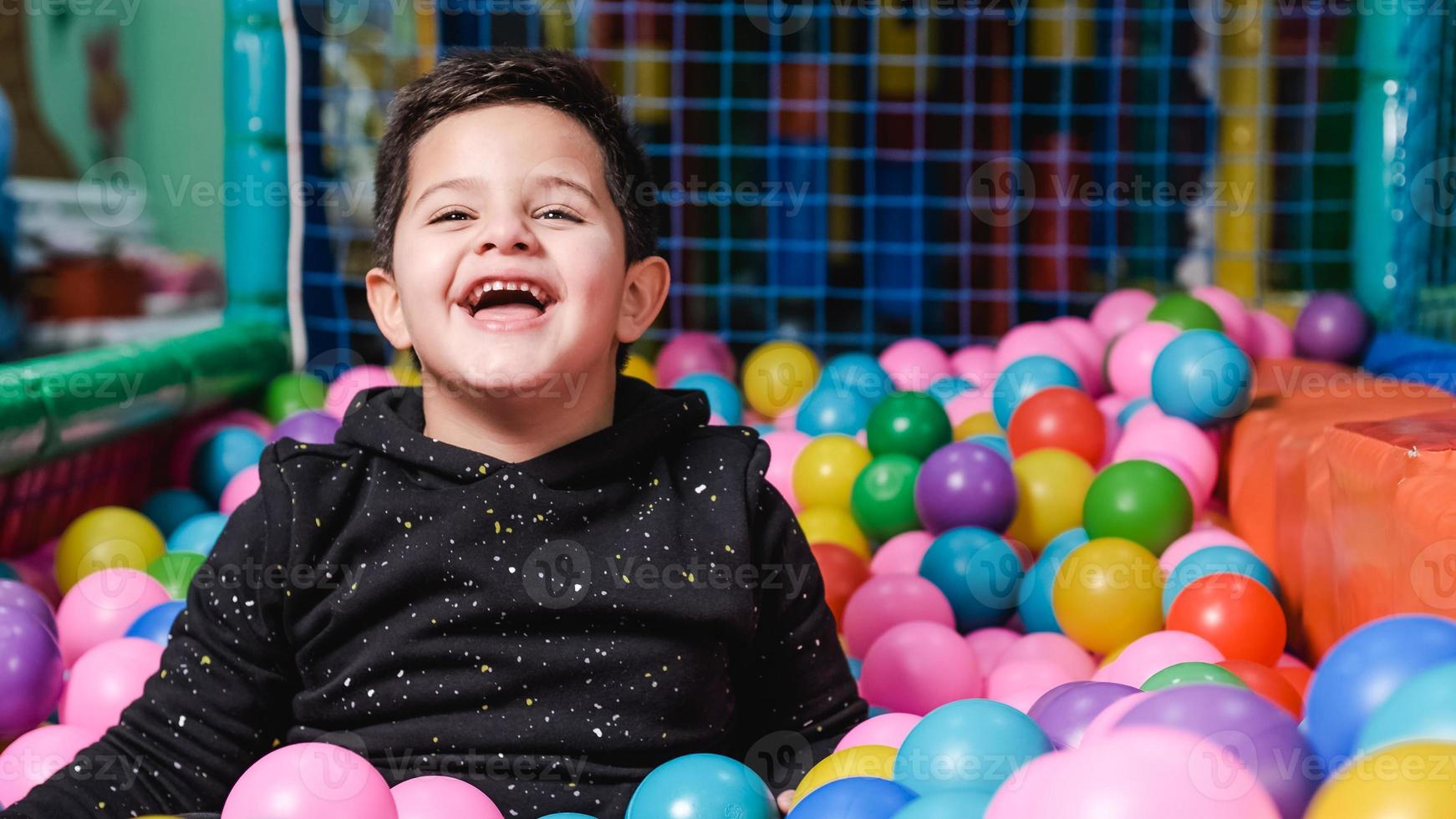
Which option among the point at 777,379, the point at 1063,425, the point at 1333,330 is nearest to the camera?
the point at 1063,425

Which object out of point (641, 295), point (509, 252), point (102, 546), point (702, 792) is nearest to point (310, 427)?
point (102, 546)

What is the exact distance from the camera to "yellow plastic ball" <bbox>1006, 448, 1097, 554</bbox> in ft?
6.22

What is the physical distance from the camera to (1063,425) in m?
2.01

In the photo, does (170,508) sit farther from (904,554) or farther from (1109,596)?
(1109,596)

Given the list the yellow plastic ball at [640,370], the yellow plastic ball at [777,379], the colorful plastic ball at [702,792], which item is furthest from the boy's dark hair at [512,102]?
the yellow plastic ball at [777,379]

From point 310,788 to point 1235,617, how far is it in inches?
37.3

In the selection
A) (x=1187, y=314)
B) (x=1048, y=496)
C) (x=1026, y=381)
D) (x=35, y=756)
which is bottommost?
(x=35, y=756)

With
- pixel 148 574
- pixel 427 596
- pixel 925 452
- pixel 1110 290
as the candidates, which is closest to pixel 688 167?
pixel 1110 290

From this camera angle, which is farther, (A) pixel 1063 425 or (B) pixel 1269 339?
(B) pixel 1269 339

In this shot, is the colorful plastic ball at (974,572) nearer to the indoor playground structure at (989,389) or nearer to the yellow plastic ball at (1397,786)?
the indoor playground structure at (989,389)

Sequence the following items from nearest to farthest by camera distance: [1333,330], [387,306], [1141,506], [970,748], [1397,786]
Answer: [1397,786] < [970,748] < [387,306] < [1141,506] < [1333,330]

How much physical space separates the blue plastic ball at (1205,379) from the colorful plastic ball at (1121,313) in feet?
1.94

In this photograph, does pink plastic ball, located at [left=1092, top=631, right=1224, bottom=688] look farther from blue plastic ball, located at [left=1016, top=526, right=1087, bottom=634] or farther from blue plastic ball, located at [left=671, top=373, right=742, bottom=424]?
blue plastic ball, located at [left=671, top=373, right=742, bottom=424]

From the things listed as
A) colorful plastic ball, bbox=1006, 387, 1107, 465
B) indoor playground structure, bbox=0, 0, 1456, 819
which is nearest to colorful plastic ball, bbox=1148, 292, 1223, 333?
Result: indoor playground structure, bbox=0, 0, 1456, 819
